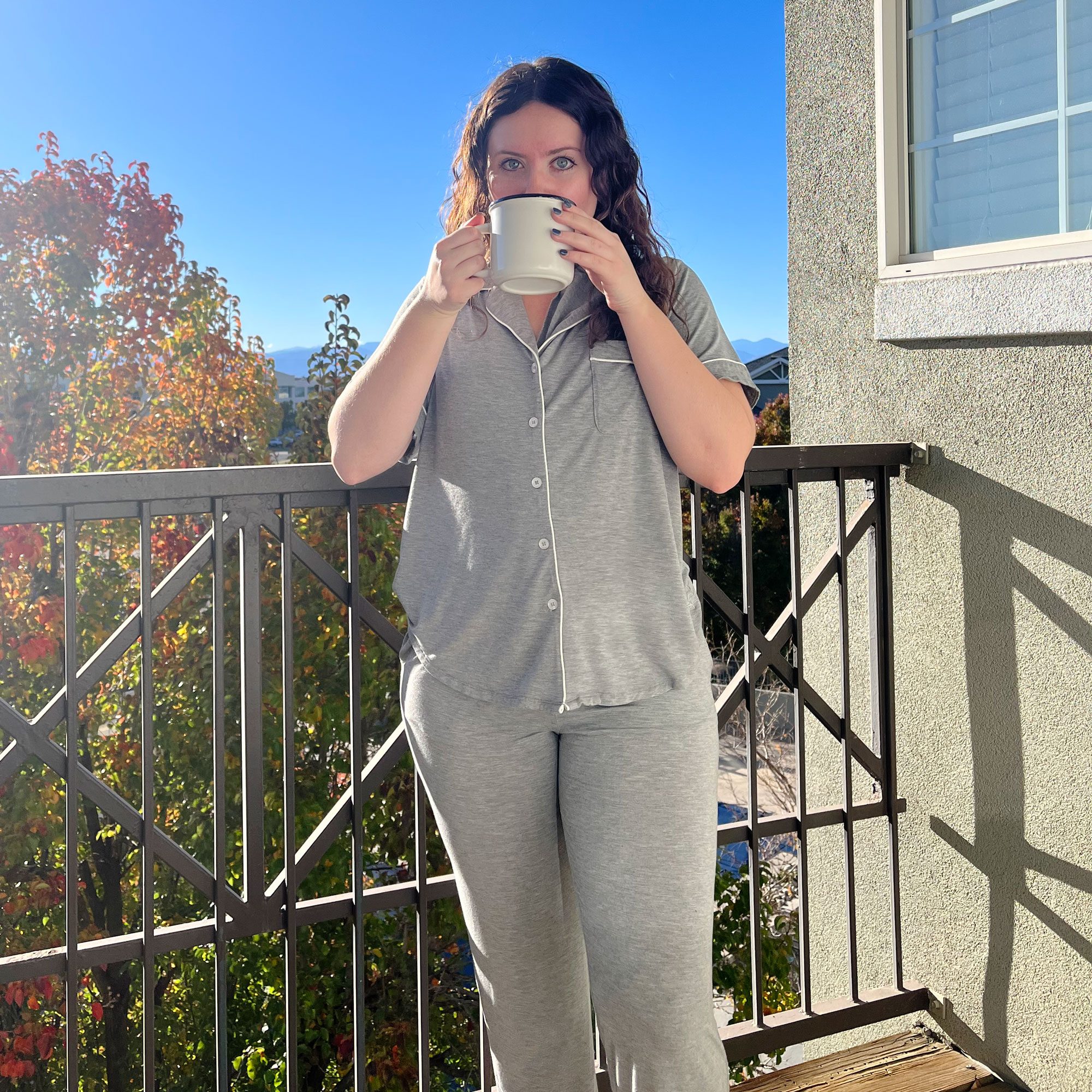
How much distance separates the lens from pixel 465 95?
4.38 ft

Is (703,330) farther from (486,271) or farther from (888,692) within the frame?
(888,692)

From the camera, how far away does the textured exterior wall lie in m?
1.87

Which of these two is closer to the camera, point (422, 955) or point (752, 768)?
point (422, 955)

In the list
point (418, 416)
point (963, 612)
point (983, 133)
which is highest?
point (983, 133)

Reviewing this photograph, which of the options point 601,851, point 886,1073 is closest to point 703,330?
point 601,851

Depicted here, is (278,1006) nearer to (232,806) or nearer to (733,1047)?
(232,806)

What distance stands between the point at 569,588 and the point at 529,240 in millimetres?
384

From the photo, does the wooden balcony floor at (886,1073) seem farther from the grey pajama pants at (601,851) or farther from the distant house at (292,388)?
the distant house at (292,388)

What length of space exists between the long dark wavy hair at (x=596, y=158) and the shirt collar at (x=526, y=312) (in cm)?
1

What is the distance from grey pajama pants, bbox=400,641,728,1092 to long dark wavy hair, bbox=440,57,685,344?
461mm

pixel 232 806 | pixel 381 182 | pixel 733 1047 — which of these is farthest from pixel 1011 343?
pixel 381 182

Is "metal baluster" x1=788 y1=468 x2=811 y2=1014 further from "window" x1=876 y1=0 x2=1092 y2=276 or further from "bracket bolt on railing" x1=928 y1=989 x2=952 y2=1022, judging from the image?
"window" x1=876 y1=0 x2=1092 y2=276

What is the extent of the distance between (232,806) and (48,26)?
20789 millimetres

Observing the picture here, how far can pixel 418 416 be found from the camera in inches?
50.1
